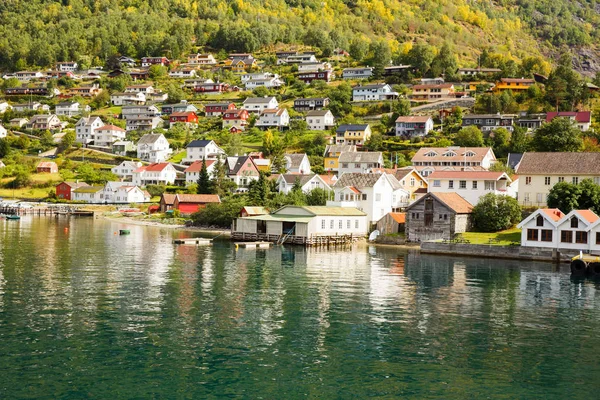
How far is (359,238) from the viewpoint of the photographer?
76250mm

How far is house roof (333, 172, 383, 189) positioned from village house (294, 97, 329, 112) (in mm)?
77205

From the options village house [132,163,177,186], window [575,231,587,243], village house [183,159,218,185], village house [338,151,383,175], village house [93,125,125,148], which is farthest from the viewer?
village house [93,125,125,148]

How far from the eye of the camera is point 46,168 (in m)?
134

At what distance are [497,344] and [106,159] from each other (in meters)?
125

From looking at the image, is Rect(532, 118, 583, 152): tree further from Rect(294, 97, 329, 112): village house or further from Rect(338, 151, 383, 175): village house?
Rect(294, 97, 329, 112): village house

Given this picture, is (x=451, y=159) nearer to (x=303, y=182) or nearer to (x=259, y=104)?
(x=303, y=182)

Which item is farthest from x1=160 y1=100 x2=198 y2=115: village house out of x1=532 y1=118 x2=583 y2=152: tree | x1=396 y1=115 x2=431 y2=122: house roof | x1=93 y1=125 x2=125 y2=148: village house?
x1=532 y1=118 x2=583 y2=152: tree

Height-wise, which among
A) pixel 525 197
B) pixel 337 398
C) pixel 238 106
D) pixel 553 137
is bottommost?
pixel 337 398

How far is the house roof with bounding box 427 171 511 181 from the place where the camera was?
76062mm

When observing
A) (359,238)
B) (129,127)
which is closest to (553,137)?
(359,238)

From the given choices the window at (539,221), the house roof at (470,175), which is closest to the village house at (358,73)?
the house roof at (470,175)

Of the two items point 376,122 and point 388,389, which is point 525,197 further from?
point 376,122

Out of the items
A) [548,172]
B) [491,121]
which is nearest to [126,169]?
[491,121]

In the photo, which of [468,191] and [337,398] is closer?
[337,398]
